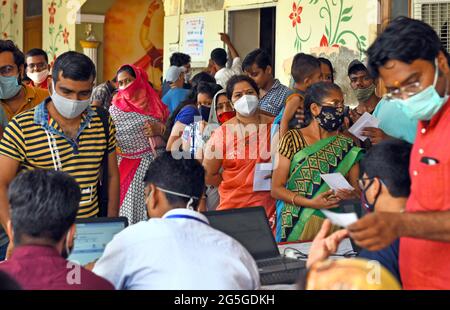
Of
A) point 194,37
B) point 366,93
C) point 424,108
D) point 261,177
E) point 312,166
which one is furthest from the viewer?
point 194,37

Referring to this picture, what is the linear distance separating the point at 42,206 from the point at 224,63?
636 cm

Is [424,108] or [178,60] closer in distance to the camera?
[424,108]

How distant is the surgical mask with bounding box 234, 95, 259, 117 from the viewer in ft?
15.5

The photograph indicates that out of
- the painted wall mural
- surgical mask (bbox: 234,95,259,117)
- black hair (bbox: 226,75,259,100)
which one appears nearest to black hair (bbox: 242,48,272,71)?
black hair (bbox: 226,75,259,100)

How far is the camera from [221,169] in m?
4.72

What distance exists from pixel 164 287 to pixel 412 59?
0.96m

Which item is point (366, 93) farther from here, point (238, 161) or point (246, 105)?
point (238, 161)

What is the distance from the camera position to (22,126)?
358 cm

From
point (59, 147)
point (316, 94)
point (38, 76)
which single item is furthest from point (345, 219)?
point (38, 76)

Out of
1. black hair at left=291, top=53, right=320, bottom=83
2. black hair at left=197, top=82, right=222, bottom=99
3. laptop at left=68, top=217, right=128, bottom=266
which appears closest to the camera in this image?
laptop at left=68, top=217, right=128, bottom=266

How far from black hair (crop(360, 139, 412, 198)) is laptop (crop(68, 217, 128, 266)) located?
94 centimetres

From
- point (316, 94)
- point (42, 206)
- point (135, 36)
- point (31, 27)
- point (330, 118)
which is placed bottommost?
point (42, 206)

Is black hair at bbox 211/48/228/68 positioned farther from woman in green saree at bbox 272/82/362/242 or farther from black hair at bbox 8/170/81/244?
black hair at bbox 8/170/81/244

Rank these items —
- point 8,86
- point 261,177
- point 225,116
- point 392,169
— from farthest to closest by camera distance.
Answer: point 225,116 < point 8,86 < point 261,177 < point 392,169
